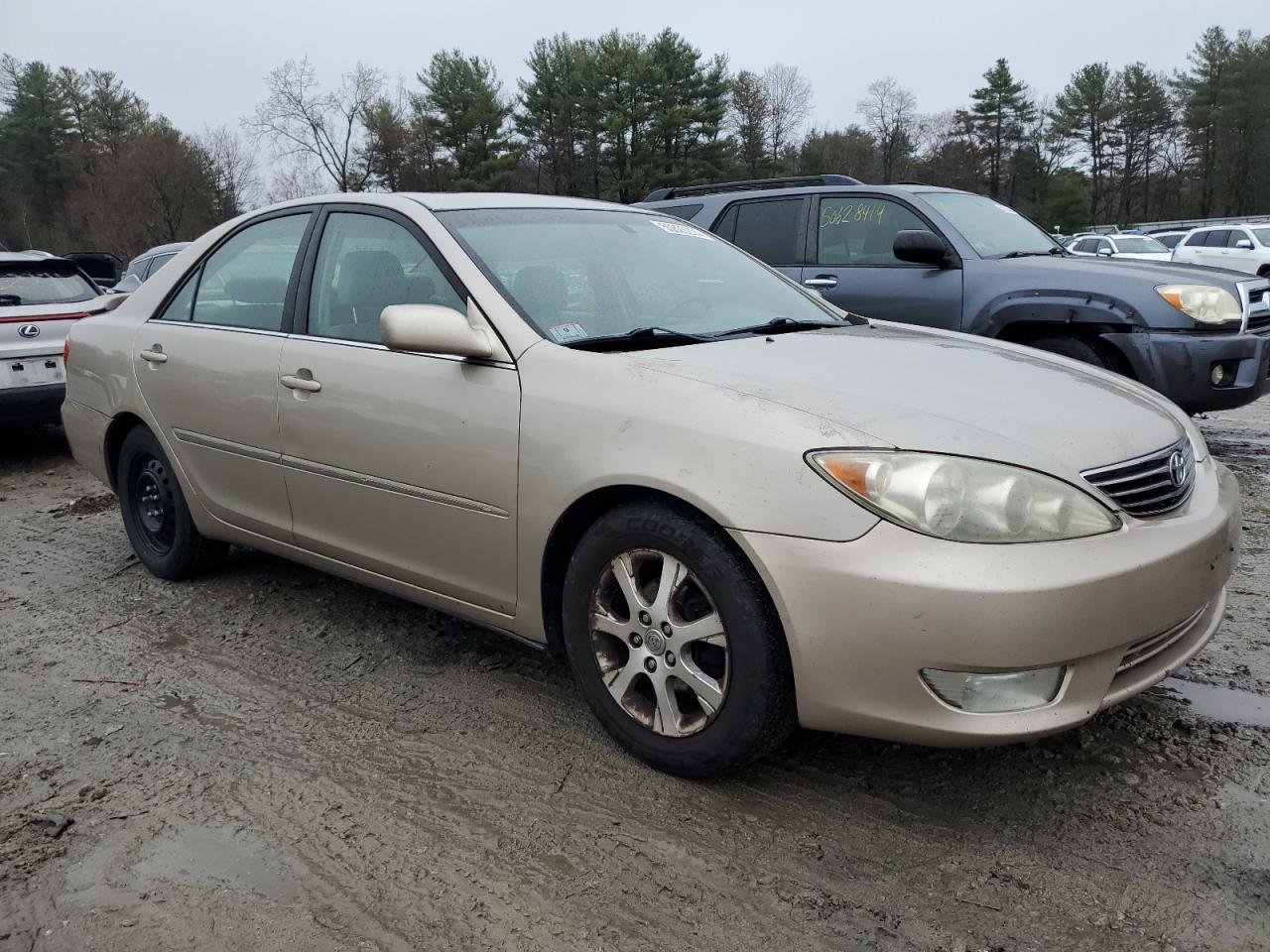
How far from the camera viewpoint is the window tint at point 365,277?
3.31m

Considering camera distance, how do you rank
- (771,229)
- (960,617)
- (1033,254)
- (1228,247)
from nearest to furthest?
(960,617), (1033,254), (771,229), (1228,247)

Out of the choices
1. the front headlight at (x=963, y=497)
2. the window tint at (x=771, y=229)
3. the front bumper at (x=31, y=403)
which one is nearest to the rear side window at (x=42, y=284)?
the front bumper at (x=31, y=403)

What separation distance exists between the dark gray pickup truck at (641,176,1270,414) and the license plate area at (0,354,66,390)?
4820 mm

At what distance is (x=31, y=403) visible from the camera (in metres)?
7.29

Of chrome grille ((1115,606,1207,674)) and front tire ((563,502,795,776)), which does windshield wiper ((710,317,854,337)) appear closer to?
front tire ((563,502,795,776))

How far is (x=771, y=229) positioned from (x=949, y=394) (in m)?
5.00

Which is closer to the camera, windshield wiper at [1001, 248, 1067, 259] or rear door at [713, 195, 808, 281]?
windshield wiper at [1001, 248, 1067, 259]

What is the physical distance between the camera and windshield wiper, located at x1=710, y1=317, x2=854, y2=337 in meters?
3.28

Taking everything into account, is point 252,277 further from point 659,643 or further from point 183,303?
point 659,643

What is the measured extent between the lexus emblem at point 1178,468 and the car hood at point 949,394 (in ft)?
0.15

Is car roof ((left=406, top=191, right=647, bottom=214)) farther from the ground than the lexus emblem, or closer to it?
farther from the ground

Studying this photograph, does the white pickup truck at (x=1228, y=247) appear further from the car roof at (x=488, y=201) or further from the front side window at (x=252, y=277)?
the front side window at (x=252, y=277)

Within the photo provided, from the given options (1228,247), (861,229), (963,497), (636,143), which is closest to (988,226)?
(861,229)


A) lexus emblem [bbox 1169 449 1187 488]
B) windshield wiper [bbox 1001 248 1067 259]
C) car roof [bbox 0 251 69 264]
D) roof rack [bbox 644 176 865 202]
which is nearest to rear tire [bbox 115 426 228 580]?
lexus emblem [bbox 1169 449 1187 488]
